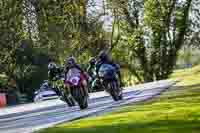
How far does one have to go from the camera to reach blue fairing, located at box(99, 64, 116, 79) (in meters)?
23.5

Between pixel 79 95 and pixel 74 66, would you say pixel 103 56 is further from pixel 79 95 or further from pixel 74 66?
pixel 79 95

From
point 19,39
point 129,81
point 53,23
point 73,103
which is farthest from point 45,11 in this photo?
point 73,103

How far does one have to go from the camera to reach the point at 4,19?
5169cm

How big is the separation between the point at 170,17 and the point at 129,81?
29.8 ft

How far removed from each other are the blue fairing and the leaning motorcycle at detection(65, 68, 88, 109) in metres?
2.46

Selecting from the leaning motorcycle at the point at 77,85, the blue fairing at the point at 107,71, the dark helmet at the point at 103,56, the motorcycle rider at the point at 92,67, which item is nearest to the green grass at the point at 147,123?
the leaning motorcycle at the point at 77,85

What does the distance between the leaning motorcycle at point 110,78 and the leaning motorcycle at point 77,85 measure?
2.48 m

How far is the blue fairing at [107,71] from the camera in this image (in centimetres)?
2353

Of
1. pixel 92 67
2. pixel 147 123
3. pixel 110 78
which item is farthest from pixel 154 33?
pixel 147 123

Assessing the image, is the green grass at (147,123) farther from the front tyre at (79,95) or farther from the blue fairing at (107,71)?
the blue fairing at (107,71)

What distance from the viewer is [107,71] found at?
23.5 metres

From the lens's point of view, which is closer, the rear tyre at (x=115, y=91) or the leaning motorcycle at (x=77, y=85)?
the leaning motorcycle at (x=77, y=85)

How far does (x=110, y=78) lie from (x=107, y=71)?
284 millimetres

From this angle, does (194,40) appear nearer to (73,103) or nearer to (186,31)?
(186,31)
